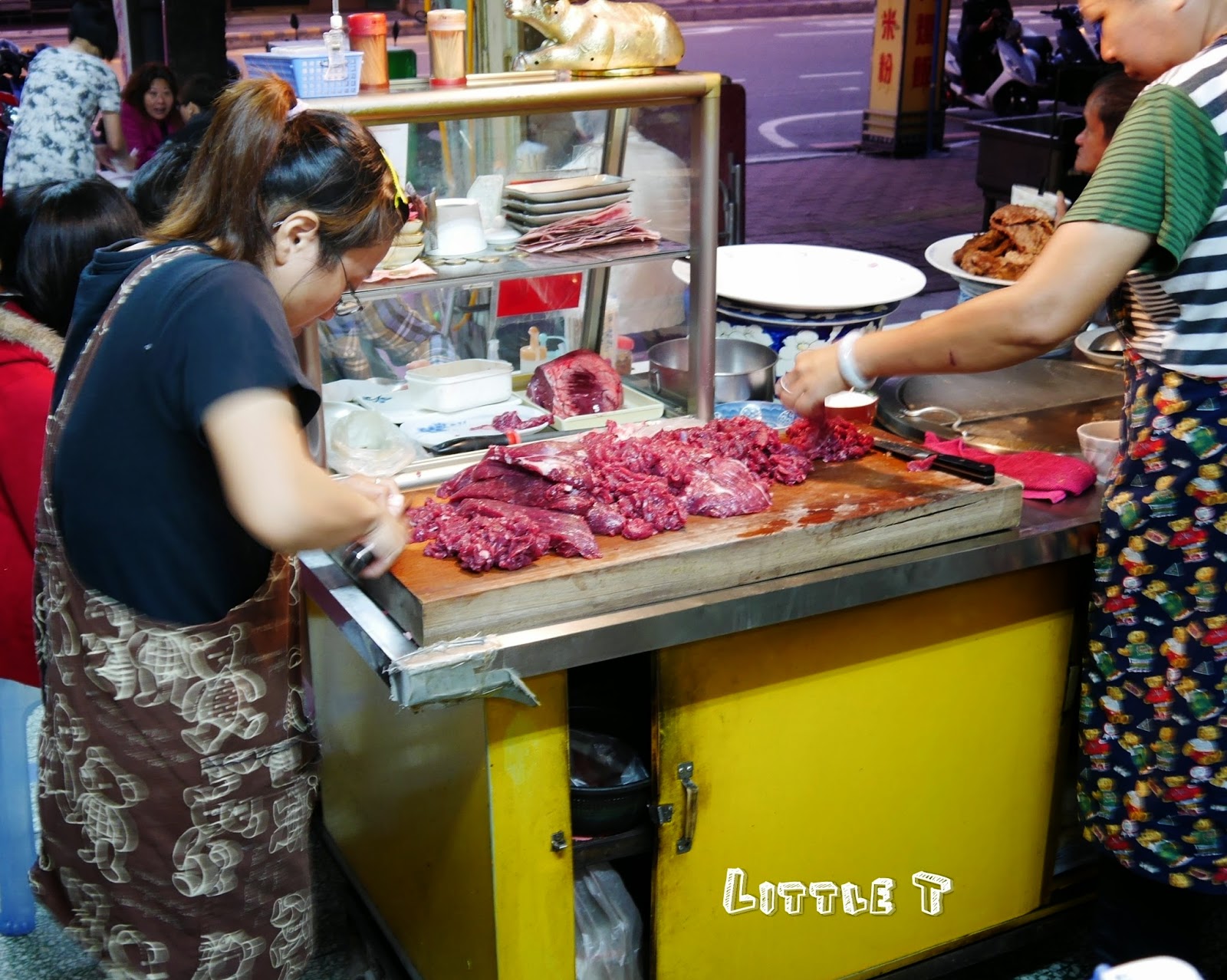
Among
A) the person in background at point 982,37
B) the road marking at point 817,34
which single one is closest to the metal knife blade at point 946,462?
the person in background at point 982,37

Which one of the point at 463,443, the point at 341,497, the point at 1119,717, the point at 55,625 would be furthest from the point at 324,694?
the point at 1119,717

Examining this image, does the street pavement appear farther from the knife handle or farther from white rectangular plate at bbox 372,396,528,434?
the knife handle

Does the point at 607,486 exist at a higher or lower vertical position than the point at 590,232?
lower

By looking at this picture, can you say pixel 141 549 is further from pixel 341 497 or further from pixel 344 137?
pixel 344 137

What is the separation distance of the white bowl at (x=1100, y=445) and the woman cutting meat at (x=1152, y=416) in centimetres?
32

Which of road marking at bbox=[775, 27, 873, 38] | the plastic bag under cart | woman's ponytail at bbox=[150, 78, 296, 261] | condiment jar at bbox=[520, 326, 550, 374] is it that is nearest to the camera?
woman's ponytail at bbox=[150, 78, 296, 261]

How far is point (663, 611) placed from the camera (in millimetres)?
2121

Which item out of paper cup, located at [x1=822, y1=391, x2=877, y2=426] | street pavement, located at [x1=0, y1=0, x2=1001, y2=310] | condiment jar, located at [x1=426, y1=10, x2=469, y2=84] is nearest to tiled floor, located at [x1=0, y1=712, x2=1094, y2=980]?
paper cup, located at [x1=822, y1=391, x2=877, y2=426]

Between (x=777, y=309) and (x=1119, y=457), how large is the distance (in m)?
1.00

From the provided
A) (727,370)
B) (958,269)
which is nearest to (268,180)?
(727,370)

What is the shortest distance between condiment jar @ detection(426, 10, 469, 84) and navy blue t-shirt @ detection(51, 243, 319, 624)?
89 centimetres

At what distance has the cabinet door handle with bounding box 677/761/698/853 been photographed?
7.57 ft

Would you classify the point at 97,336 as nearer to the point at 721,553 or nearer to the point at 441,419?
the point at 721,553

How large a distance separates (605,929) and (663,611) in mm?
752
